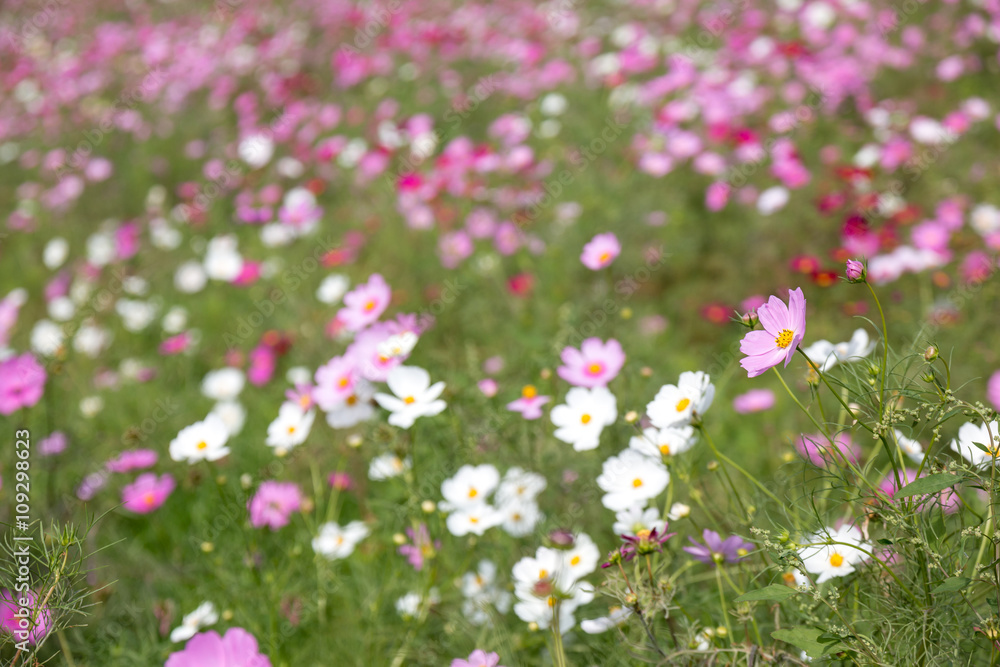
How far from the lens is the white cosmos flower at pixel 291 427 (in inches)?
58.6

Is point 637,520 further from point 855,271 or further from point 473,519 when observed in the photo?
point 855,271

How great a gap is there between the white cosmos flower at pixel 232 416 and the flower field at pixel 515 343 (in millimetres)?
63

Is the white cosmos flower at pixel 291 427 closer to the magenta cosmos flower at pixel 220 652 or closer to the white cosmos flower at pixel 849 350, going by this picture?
the magenta cosmos flower at pixel 220 652

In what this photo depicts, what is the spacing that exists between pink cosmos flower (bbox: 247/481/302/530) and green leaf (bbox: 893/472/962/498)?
4.40 ft

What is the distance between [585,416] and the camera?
1.29 meters

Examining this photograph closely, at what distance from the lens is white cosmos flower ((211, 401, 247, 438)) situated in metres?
2.18

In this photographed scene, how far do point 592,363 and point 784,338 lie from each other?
57 centimetres

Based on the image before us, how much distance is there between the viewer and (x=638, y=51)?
143 inches

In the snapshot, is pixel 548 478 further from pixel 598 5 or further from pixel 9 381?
pixel 598 5

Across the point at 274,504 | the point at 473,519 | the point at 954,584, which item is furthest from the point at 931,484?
the point at 274,504

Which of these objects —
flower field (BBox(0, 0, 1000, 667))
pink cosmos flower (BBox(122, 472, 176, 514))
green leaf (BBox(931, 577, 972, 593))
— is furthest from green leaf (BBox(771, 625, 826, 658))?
pink cosmos flower (BBox(122, 472, 176, 514))

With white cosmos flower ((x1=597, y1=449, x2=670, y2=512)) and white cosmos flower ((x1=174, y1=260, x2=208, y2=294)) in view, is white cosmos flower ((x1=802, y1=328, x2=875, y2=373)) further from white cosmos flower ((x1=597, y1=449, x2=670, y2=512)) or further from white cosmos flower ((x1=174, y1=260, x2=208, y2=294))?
white cosmos flower ((x1=174, y1=260, x2=208, y2=294))

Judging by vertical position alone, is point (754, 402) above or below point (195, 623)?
below

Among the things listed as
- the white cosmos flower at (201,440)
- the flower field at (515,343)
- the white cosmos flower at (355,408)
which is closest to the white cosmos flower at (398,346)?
the flower field at (515,343)
